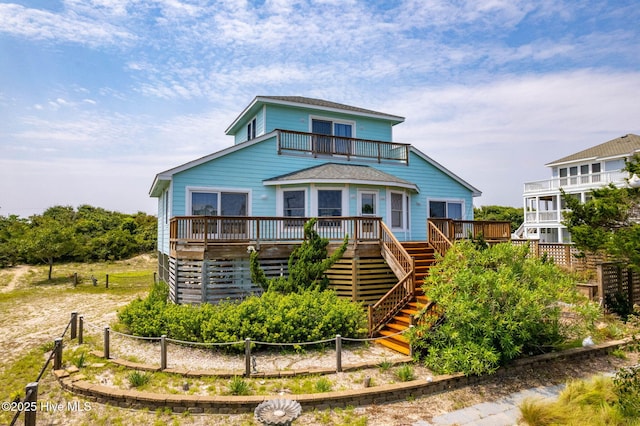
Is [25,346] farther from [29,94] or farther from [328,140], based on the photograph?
[328,140]

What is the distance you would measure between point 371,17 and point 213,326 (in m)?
11.5

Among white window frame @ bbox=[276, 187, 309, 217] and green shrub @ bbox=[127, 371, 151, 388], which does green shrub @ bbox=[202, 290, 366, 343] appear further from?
white window frame @ bbox=[276, 187, 309, 217]

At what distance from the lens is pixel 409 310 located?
1027cm

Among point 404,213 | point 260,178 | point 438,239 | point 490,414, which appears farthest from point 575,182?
point 490,414

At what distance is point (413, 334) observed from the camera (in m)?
8.27

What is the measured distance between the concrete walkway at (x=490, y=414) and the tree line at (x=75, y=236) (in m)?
27.1

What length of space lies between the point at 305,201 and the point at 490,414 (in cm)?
1031

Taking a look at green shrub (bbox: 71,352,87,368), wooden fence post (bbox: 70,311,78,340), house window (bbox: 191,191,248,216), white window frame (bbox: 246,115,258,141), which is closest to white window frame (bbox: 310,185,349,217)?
house window (bbox: 191,191,248,216)

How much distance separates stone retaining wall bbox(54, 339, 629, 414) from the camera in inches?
250

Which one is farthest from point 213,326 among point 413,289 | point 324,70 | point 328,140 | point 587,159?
point 587,159

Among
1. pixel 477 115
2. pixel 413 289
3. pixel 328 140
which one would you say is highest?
pixel 477 115

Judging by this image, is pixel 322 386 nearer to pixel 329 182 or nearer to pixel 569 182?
pixel 329 182

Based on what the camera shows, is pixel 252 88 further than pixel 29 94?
Yes

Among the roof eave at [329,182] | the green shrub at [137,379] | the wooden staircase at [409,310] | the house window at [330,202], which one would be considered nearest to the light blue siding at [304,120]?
the roof eave at [329,182]
